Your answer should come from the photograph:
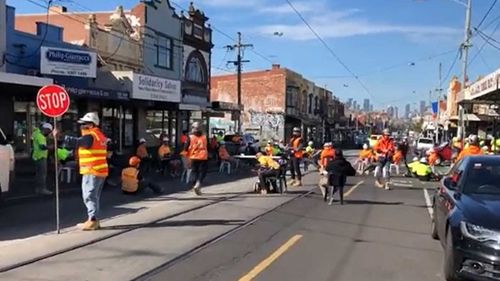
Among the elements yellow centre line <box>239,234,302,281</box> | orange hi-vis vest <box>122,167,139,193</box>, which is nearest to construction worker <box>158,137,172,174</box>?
orange hi-vis vest <box>122,167,139,193</box>

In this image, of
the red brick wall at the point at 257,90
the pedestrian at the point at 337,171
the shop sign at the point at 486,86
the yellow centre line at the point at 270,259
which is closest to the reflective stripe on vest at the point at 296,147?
the pedestrian at the point at 337,171

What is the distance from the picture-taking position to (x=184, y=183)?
2055 centimetres

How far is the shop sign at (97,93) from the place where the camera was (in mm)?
22422

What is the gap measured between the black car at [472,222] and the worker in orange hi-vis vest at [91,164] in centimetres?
534

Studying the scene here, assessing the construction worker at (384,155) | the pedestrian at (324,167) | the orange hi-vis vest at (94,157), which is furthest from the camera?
the construction worker at (384,155)

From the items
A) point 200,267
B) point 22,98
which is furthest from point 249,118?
point 200,267

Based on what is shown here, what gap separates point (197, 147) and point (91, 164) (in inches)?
235

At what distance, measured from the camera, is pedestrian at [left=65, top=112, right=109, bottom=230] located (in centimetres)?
1054

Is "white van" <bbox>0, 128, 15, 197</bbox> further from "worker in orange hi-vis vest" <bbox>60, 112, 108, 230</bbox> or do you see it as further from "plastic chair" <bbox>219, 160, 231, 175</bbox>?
"plastic chair" <bbox>219, 160, 231, 175</bbox>

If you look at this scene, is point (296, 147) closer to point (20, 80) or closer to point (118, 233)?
point (20, 80)

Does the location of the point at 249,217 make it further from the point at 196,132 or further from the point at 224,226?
the point at 196,132

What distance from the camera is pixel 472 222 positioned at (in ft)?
22.7

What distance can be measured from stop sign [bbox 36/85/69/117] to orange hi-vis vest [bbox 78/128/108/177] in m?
0.93

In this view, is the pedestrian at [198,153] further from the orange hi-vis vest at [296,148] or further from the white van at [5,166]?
the white van at [5,166]
